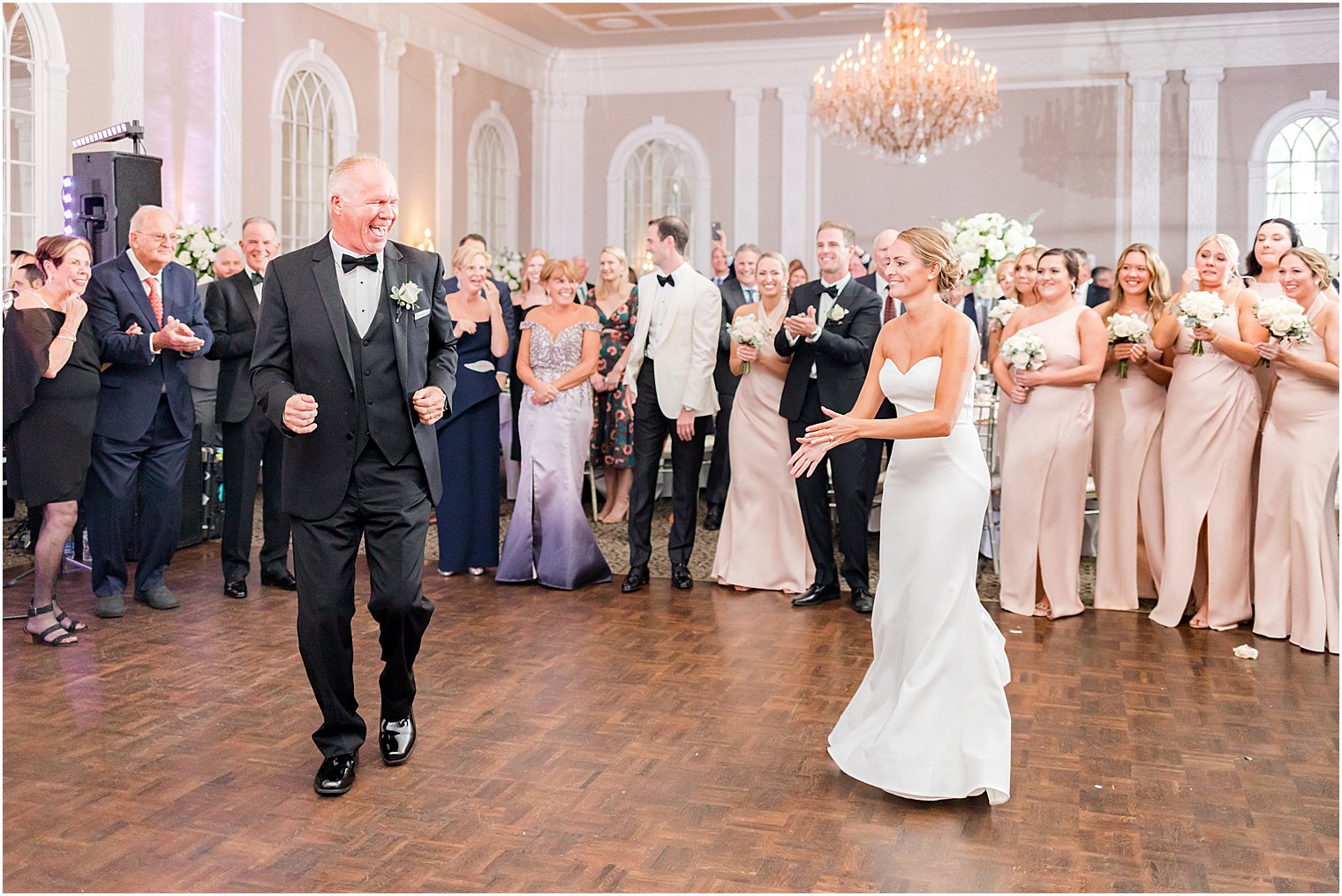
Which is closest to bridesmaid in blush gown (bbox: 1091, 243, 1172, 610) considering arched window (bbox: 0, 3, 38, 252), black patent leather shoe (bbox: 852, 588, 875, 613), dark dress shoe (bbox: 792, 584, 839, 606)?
black patent leather shoe (bbox: 852, 588, 875, 613)

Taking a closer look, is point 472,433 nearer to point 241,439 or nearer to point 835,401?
point 241,439

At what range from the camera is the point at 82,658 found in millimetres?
5234

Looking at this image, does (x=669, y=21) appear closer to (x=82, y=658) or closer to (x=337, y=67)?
(x=337, y=67)

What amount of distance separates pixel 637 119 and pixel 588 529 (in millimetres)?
10486

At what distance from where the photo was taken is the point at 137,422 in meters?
6.03

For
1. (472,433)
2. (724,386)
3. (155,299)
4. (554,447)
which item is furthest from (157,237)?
(724,386)

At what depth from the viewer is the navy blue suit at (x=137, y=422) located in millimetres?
5918

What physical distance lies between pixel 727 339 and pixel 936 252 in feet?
9.59

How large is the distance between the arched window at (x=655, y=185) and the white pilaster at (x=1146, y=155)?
5251 mm

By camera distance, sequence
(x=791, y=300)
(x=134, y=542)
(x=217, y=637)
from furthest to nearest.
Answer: (x=134, y=542)
(x=791, y=300)
(x=217, y=637)

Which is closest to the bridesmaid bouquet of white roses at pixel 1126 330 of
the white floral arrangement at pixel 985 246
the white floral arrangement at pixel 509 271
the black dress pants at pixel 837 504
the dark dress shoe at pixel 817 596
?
the black dress pants at pixel 837 504

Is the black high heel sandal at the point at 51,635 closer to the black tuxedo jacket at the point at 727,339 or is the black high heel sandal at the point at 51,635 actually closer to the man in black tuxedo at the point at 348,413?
the man in black tuxedo at the point at 348,413

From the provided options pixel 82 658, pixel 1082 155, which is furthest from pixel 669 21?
pixel 82 658

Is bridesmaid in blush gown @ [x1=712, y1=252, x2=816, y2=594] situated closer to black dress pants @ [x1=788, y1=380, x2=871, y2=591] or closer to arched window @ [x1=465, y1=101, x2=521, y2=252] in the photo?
black dress pants @ [x1=788, y1=380, x2=871, y2=591]
